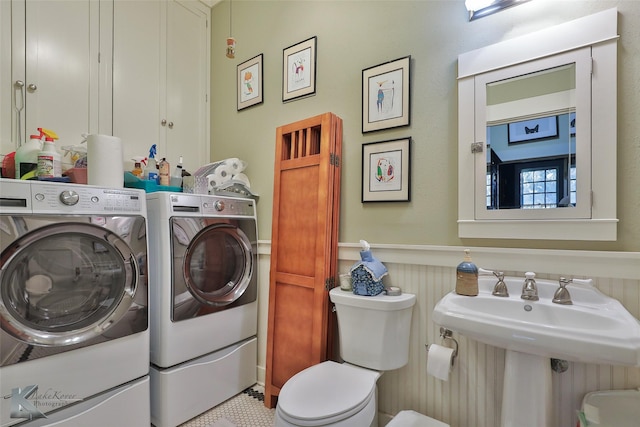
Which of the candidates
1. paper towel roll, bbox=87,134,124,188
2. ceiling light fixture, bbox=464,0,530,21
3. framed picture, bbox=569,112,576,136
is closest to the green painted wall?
ceiling light fixture, bbox=464,0,530,21

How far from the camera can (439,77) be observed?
151cm

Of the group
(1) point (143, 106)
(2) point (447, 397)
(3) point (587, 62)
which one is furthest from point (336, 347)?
(1) point (143, 106)

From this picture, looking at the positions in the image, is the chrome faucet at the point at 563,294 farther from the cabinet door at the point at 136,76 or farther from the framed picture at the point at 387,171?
the cabinet door at the point at 136,76

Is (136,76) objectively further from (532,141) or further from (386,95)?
(532,141)

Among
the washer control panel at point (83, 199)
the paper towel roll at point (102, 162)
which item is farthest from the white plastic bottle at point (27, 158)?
the washer control panel at point (83, 199)

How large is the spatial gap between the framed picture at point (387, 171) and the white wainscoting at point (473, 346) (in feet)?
0.91

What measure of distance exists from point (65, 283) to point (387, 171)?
5.19 feet

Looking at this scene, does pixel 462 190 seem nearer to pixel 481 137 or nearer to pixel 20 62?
pixel 481 137

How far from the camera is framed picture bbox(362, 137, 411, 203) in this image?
1587mm

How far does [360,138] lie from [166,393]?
1.72 meters

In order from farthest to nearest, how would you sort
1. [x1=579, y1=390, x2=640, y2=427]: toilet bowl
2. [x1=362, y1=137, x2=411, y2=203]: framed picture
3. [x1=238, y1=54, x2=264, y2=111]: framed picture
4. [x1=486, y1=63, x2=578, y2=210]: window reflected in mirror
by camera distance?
[x1=238, y1=54, x2=264, y2=111]: framed picture → [x1=362, y1=137, x2=411, y2=203]: framed picture → [x1=486, y1=63, x2=578, y2=210]: window reflected in mirror → [x1=579, y1=390, x2=640, y2=427]: toilet bowl

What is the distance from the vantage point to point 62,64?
71.8 inches

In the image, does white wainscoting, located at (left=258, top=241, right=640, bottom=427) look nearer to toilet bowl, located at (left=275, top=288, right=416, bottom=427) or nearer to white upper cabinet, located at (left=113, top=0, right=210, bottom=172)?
toilet bowl, located at (left=275, top=288, right=416, bottom=427)

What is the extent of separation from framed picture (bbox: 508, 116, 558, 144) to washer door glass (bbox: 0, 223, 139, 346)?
72.0 inches
